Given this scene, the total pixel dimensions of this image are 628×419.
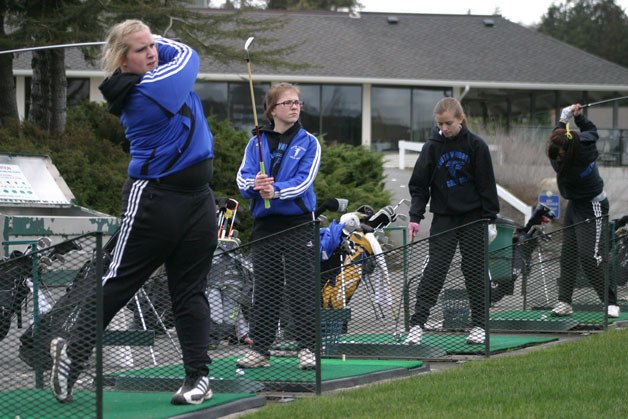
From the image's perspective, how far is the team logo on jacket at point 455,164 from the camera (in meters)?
9.66

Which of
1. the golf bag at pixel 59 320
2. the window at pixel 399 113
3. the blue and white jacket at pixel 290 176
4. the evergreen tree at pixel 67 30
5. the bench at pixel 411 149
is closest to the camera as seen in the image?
the golf bag at pixel 59 320

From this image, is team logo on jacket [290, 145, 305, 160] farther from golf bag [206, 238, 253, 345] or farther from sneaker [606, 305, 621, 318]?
sneaker [606, 305, 621, 318]

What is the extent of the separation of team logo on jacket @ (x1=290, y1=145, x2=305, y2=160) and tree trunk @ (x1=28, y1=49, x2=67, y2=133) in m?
13.1

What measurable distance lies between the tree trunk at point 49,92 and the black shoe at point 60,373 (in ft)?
48.2

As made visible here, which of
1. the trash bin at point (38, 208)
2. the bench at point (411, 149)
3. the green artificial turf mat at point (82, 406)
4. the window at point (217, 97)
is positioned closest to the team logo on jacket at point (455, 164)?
the trash bin at point (38, 208)

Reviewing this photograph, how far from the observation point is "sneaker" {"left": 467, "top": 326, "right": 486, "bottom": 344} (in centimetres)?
918

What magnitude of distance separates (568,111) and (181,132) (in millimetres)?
5896

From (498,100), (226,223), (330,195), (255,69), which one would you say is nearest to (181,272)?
(226,223)

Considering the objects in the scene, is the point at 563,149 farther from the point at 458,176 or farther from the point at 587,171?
the point at 458,176

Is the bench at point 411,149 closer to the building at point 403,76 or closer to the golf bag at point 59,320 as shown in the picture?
the building at point 403,76

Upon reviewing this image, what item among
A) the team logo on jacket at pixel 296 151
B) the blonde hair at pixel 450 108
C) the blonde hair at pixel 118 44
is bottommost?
the team logo on jacket at pixel 296 151

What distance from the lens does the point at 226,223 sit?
1190 cm

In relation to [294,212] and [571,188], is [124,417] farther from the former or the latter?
[571,188]

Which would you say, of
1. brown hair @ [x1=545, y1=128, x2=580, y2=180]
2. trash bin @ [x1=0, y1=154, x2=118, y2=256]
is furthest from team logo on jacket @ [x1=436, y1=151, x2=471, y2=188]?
trash bin @ [x1=0, y1=154, x2=118, y2=256]
